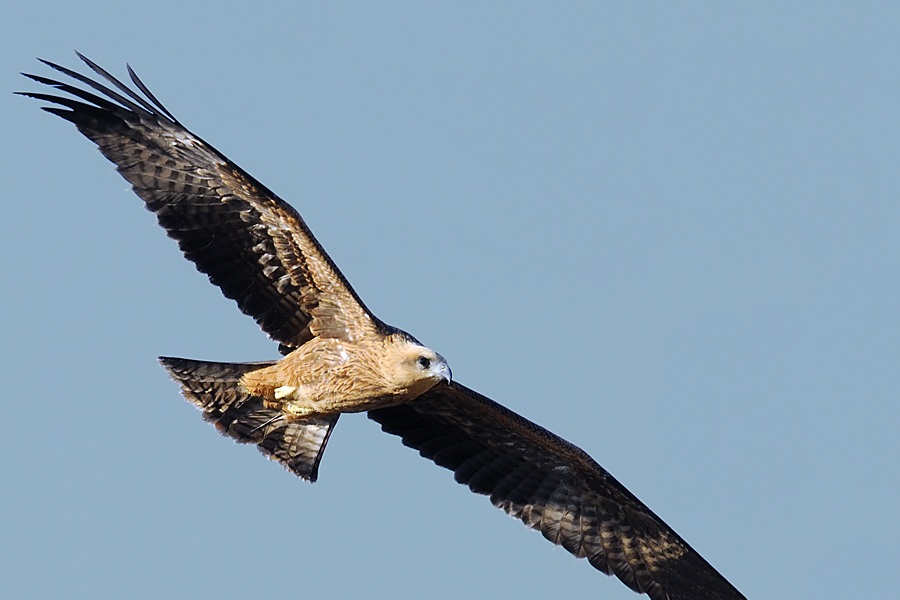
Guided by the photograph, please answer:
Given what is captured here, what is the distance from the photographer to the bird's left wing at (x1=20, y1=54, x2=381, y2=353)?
14547mm

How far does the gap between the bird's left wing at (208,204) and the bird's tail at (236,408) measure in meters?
0.91

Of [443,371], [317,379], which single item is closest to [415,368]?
[443,371]

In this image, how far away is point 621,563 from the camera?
53.0 feet

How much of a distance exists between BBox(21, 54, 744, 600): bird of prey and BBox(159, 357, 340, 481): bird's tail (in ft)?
0.04

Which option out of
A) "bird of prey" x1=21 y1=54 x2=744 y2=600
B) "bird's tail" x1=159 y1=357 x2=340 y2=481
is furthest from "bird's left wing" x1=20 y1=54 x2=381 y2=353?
"bird's tail" x1=159 y1=357 x2=340 y2=481

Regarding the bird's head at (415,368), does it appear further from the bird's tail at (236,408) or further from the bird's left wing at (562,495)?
Result: the bird's left wing at (562,495)

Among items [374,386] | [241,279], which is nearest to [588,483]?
[374,386]

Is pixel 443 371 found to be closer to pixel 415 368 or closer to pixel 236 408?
pixel 415 368

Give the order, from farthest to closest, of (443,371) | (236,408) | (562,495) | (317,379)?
(562,495)
(236,408)
(317,379)
(443,371)

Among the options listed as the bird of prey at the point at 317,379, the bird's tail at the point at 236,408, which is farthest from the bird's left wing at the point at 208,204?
the bird's tail at the point at 236,408

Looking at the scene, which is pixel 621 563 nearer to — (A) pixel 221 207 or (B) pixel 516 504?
(B) pixel 516 504

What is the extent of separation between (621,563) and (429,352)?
3196mm

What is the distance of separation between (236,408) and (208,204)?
6.30ft

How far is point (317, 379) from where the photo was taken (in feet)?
48.7
